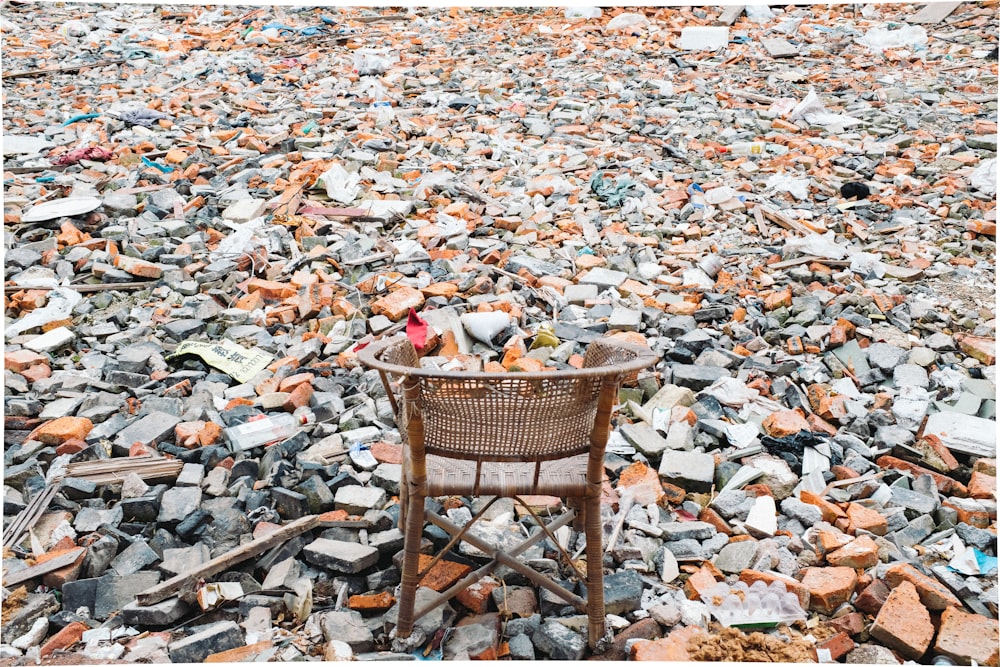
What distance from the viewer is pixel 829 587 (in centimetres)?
256

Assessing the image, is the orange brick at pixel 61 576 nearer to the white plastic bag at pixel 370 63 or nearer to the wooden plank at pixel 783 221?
the wooden plank at pixel 783 221

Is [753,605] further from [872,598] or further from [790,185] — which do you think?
[790,185]

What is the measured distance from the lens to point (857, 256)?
16.8 feet

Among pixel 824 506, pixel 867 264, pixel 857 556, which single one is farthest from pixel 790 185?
pixel 857 556

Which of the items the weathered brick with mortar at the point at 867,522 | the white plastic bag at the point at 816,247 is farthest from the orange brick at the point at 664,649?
the white plastic bag at the point at 816,247

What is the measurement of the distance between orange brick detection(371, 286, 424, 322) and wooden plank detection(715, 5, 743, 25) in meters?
7.87

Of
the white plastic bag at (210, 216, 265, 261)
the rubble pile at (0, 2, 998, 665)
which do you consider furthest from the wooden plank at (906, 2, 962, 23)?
the white plastic bag at (210, 216, 265, 261)

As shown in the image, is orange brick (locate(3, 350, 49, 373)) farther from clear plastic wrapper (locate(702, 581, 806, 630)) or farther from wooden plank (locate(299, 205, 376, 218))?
clear plastic wrapper (locate(702, 581, 806, 630))

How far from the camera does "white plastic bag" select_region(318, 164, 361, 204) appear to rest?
6125mm

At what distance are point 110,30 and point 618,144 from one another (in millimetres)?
8384

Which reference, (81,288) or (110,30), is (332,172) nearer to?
(81,288)

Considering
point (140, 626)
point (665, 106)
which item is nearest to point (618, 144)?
point (665, 106)

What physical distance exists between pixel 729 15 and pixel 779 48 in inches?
53.2

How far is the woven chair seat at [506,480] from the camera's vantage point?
2234mm
